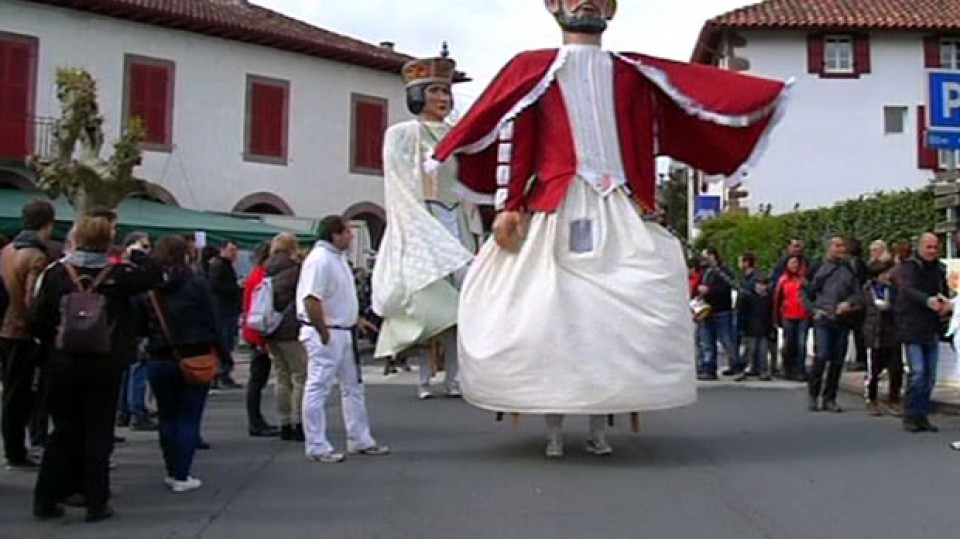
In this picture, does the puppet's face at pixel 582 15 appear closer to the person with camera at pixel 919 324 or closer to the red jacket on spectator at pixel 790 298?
the person with camera at pixel 919 324

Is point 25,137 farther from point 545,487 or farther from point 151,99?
point 545,487

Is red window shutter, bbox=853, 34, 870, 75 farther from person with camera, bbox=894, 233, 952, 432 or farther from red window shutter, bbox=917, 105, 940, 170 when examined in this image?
person with camera, bbox=894, 233, 952, 432

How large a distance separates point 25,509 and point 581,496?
316 centimetres

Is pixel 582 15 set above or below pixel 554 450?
above

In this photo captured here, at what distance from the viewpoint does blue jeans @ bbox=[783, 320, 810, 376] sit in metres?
14.5

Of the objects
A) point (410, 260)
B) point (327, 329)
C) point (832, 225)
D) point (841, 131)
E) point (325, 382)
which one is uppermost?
point (841, 131)

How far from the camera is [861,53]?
36406 mm

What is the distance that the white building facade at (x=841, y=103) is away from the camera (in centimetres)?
3606

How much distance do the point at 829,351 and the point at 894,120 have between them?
91.0 ft

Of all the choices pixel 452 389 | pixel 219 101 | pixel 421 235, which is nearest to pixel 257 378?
pixel 421 235

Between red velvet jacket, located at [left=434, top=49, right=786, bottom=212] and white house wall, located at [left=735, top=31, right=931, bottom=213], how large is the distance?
2829 centimetres

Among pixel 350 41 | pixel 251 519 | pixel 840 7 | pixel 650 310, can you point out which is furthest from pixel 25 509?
pixel 840 7

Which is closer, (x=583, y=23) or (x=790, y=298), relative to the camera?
(x=583, y=23)

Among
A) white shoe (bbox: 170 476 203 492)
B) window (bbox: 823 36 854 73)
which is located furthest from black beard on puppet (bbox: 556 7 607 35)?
window (bbox: 823 36 854 73)
